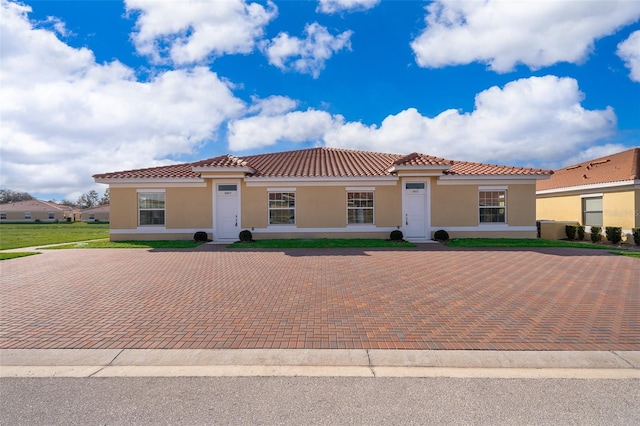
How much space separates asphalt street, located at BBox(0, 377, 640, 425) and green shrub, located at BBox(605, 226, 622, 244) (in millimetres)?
18826

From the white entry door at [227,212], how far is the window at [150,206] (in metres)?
3.14

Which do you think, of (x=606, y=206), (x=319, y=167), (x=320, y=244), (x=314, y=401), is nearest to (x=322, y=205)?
(x=319, y=167)

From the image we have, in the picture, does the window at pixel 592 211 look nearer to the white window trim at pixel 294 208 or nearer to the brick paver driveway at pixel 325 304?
the brick paver driveway at pixel 325 304

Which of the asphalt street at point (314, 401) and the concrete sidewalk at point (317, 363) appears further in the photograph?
the concrete sidewalk at point (317, 363)

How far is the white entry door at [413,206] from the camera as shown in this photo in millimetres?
18672

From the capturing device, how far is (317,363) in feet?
14.3

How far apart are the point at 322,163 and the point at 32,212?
7439cm

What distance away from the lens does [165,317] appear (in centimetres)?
611

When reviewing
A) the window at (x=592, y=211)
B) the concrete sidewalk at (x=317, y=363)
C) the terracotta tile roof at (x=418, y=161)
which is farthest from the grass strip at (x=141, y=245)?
the window at (x=592, y=211)

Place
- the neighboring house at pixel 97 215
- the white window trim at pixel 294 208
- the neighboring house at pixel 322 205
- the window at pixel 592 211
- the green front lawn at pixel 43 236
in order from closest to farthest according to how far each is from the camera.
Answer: the neighboring house at pixel 322 205 < the white window trim at pixel 294 208 < the green front lawn at pixel 43 236 < the window at pixel 592 211 < the neighboring house at pixel 97 215

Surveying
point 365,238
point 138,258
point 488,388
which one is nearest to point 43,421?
point 488,388

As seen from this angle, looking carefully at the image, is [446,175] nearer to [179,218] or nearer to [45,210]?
[179,218]

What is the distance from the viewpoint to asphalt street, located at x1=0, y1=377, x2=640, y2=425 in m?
3.25

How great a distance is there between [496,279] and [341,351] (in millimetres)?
6180
